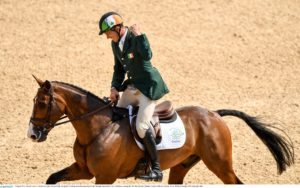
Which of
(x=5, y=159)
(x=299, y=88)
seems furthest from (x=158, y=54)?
(x=5, y=159)

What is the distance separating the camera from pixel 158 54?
18.0 m

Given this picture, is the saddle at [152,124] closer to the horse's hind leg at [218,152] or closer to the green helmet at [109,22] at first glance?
the horse's hind leg at [218,152]

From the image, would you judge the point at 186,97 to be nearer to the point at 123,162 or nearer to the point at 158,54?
the point at 158,54

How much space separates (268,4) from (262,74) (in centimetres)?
432

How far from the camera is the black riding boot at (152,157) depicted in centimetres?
938

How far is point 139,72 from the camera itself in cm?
940

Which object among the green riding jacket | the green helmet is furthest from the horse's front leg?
the green helmet

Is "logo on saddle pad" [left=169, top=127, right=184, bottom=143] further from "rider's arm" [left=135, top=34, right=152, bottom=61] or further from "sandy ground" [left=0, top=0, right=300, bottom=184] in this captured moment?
"sandy ground" [left=0, top=0, right=300, bottom=184]

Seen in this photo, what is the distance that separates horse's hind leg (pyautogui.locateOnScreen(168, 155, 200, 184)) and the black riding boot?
2.93 feet

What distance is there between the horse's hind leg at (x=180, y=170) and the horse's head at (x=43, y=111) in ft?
7.59

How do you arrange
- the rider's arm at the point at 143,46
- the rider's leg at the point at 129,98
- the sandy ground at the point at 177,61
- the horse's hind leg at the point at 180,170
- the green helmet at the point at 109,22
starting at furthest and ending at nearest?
1. the sandy ground at the point at 177,61
2. the horse's hind leg at the point at 180,170
3. the rider's leg at the point at 129,98
4. the green helmet at the point at 109,22
5. the rider's arm at the point at 143,46

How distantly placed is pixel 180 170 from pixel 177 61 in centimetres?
760

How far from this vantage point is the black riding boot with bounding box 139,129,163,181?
30.8ft

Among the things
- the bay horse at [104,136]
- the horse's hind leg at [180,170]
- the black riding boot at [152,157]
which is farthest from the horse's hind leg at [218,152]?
the black riding boot at [152,157]
